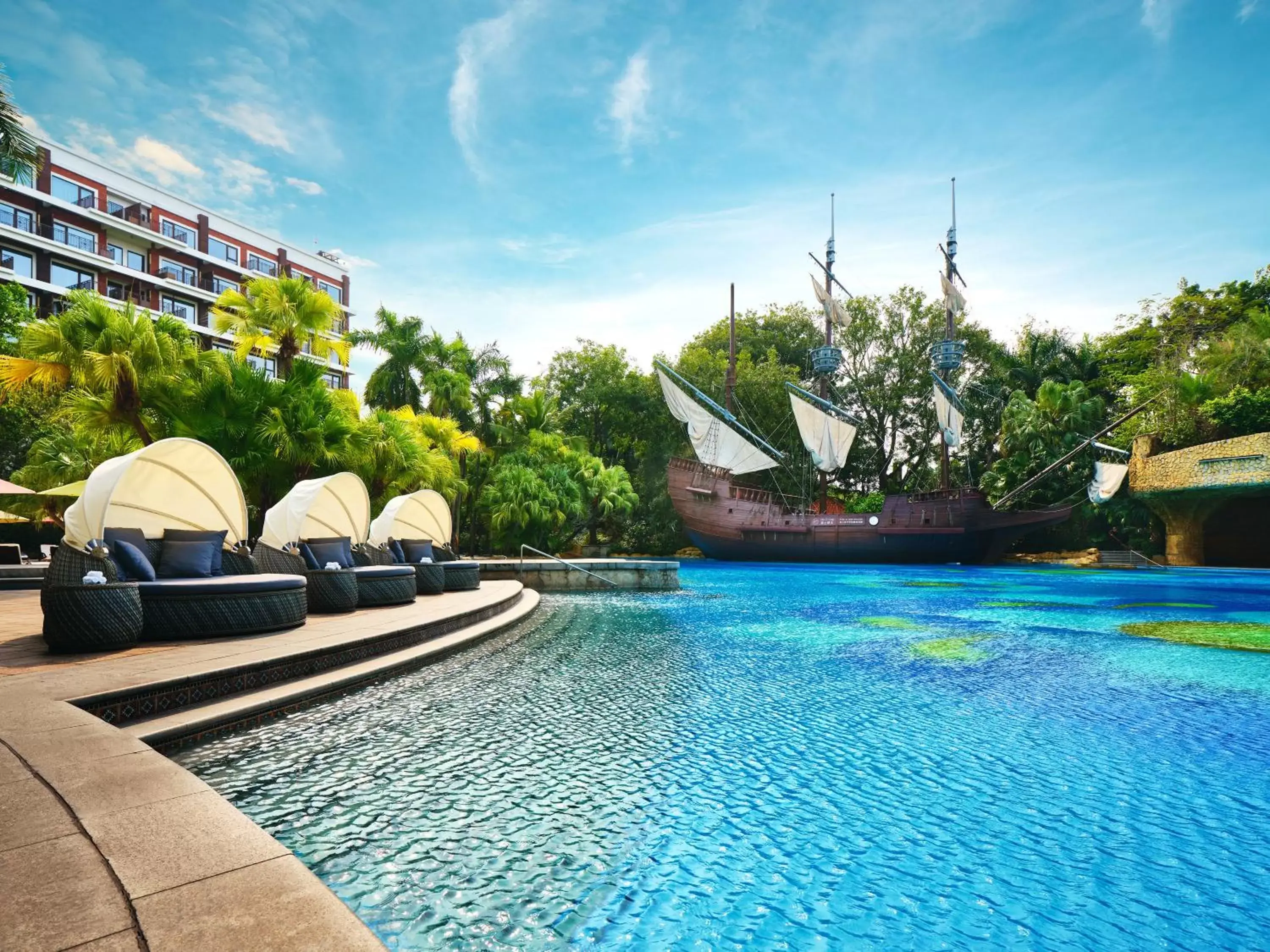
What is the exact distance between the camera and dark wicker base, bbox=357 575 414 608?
8.25 m

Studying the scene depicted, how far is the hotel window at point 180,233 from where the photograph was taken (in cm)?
3672

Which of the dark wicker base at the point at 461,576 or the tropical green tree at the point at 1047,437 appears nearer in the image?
the dark wicker base at the point at 461,576

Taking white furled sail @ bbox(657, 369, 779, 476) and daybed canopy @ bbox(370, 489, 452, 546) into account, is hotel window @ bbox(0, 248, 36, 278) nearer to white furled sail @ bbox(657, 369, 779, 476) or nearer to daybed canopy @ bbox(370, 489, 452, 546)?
white furled sail @ bbox(657, 369, 779, 476)

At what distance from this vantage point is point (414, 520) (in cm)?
1199

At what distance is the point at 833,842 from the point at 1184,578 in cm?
2447

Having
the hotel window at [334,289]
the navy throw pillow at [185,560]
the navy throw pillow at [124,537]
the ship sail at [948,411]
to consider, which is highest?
the hotel window at [334,289]

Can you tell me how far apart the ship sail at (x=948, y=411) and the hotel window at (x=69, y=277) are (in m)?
38.6

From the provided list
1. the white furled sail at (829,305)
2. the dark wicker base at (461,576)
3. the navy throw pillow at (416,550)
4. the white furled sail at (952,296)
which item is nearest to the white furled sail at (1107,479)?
the white furled sail at (952,296)

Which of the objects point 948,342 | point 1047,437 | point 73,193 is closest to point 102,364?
point 948,342

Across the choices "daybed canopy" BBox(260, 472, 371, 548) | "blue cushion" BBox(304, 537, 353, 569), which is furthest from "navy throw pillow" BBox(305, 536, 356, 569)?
"daybed canopy" BBox(260, 472, 371, 548)

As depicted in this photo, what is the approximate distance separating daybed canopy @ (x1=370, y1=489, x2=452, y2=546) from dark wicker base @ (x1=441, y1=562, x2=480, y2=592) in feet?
3.76

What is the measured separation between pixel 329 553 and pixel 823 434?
25321mm

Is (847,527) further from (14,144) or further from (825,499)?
(14,144)

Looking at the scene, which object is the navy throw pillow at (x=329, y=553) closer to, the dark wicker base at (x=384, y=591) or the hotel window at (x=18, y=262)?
the dark wicker base at (x=384, y=591)
